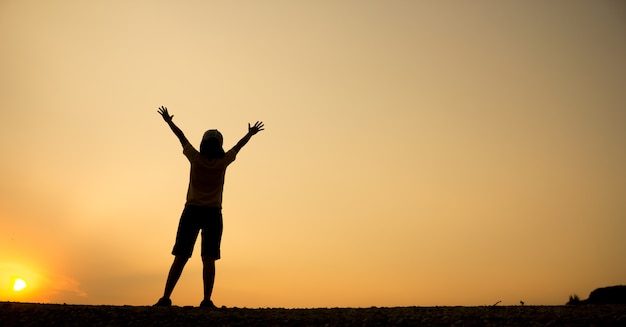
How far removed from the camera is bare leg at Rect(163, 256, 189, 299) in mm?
7705

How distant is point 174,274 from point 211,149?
212 centimetres

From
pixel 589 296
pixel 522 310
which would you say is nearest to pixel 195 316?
pixel 522 310

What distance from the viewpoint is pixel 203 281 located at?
784 cm

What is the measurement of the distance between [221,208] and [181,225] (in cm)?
71

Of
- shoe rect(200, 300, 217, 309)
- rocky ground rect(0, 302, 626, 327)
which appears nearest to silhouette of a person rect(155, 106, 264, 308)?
shoe rect(200, 300, 217, 309)

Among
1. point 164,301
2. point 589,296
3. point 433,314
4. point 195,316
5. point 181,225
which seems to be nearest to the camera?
point 195,316

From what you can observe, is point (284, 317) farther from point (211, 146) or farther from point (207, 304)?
point (211, 146)

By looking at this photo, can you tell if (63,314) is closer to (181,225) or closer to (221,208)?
(181,225)

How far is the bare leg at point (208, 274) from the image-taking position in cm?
779

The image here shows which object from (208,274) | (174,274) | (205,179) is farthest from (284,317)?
(205,179)

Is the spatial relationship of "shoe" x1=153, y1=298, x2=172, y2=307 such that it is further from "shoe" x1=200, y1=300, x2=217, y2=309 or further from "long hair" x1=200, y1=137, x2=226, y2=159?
"long hair" x1=200, y1=137, x2=226, y2=159

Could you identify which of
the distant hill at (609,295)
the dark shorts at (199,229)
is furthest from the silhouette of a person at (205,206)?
the distant hill at (609,295)

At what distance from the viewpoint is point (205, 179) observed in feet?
27.0

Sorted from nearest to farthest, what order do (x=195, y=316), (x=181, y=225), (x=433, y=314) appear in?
1. (x=195, y=316)
2. (x=433, y=314)
3. (x=181, y=225)
